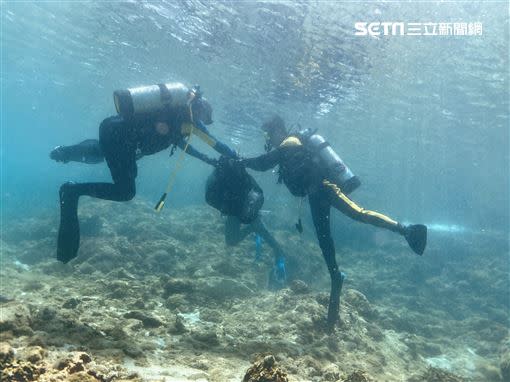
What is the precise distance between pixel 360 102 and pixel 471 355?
16.9m

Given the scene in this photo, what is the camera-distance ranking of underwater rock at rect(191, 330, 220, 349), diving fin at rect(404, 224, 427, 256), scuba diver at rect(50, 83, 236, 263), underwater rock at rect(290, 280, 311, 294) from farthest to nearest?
underwater rock at rect(290, 280, 311, 294) → diving fin at rect(404, 224, 427, 256) → scuba diver at rect(50, 83, 236, 263) → underwater rock at rect(191, 330, 220, 349)

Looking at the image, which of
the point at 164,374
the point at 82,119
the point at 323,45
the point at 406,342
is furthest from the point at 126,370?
the point at 82,119

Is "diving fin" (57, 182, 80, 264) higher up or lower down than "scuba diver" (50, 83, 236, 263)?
lower down

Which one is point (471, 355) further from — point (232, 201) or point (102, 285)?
point (102, 285)

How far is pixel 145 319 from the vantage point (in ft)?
19.6

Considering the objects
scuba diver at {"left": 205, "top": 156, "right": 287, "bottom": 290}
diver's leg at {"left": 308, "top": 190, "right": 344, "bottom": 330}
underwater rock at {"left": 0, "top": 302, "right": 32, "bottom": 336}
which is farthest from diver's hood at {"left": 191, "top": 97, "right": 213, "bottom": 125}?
underwater rock at {"left": 0, "top": 302, "right": 32, "bottom": 336}

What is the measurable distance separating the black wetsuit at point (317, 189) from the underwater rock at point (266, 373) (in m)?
4.14

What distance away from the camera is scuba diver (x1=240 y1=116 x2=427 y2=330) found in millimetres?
7426

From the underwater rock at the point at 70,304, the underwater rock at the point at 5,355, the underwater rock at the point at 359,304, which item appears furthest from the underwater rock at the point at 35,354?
the underwater rock at the point at 359,304

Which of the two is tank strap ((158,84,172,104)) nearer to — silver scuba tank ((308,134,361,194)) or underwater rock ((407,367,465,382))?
silver scuba tank ((308,134,361,194))

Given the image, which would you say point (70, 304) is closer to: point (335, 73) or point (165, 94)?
point (165, 94)

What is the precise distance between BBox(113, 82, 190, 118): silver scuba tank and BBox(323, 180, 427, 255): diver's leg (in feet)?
11.4

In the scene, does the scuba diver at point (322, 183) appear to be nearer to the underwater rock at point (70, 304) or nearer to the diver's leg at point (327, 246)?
the diver's leg at point (327, 246)

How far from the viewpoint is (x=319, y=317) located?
7660 millimetres
